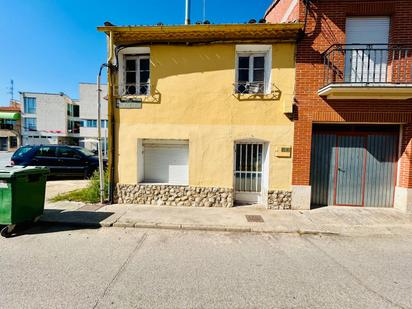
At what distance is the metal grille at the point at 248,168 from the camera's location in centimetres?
688

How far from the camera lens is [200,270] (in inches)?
131

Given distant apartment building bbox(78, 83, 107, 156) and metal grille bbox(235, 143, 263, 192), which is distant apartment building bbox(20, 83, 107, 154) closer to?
distant apartment building bbox(78, 83, 107, 156)

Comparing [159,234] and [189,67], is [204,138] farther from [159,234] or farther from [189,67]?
[159,234]

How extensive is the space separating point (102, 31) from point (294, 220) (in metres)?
7.71

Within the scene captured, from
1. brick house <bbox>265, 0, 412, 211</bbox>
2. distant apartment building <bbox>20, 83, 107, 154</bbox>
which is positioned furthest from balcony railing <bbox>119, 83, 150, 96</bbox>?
distant apartment building <bbox>20, 83, 107, 154</bbox>

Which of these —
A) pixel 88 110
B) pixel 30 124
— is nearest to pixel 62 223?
pixel 88 110

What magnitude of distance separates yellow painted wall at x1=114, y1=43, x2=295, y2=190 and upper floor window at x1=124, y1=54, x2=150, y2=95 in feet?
1.48

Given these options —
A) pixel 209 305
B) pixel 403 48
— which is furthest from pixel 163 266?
pixel 403 48

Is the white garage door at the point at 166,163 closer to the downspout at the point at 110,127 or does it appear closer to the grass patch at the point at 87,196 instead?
the downspout at the point at 110,127

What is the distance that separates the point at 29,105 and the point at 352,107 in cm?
4730

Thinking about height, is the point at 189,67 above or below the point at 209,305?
above

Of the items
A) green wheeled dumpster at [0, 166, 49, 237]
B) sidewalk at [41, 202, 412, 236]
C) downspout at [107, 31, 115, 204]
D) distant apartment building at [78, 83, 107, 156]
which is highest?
distant apartment building at [78, 83, 107, 156]

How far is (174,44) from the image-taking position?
6.49 metres

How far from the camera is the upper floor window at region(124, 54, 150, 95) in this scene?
694 centimetres
